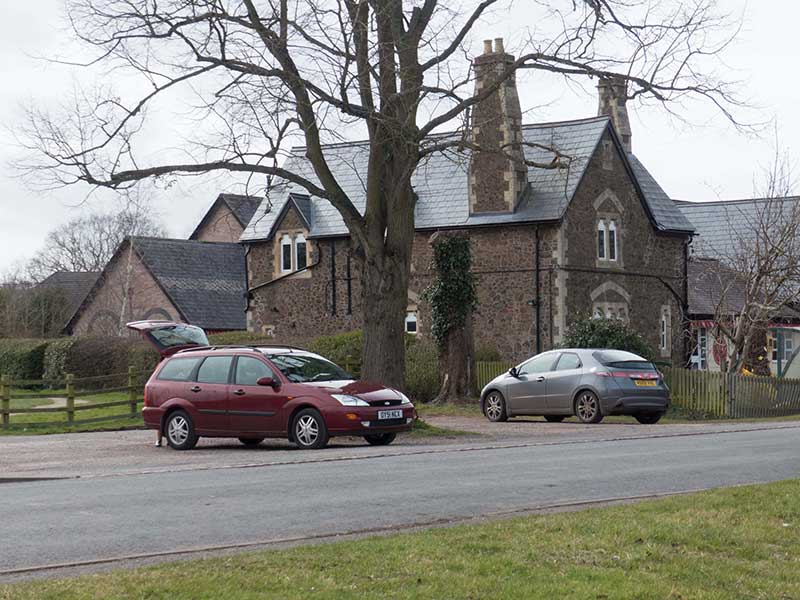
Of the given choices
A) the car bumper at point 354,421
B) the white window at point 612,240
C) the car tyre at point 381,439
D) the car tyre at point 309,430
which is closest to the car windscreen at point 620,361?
the car tyre at point 381,439

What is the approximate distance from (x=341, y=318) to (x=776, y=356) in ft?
71.5

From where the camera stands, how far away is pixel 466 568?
28.7ft

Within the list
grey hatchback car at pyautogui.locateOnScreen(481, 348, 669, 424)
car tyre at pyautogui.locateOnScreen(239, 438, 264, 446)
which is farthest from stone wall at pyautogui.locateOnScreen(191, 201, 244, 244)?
car tyre at pyautogui.locateOnScreen(239, 438, 264, 446)

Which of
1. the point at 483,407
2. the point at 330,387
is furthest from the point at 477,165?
the point at 330,387

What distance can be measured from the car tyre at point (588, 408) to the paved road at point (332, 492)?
26.9 ft

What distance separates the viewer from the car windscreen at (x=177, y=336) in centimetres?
3616

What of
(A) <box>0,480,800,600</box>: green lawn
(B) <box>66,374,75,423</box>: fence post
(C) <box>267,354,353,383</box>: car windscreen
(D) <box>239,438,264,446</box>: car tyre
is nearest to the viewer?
(A) <box>0,480,800,600</box>: green lawn

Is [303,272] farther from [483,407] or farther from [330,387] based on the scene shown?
[330,387]

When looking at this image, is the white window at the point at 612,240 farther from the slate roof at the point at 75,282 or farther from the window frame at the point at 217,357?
the slate roof at the point at 75,282

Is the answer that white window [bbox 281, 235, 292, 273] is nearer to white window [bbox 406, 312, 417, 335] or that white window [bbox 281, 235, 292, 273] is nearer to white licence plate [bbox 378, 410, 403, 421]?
white window [bbox 406, 312, 417, 335]

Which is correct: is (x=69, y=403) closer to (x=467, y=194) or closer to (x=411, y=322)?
(x=411, y=322)

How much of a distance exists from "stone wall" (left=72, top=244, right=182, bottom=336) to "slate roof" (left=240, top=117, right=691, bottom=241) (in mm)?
10380

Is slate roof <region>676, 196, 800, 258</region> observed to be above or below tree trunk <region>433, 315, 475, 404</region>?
above

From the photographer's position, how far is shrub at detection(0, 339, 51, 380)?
4703 cm
